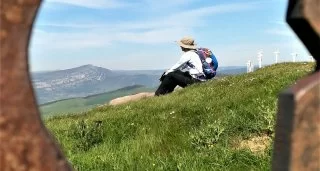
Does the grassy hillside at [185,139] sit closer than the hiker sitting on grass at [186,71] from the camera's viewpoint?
Yes

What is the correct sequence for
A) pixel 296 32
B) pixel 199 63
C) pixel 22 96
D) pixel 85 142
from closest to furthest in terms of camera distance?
pixel 22 96
pixel 296 32
pixel 85 142
pixel 199 63

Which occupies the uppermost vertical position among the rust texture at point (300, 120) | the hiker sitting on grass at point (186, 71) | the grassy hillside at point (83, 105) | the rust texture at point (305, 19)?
the rust texture at point (305, 19)

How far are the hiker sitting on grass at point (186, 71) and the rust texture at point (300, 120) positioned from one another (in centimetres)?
1824

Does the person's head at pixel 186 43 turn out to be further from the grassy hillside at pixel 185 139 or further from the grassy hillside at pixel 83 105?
the grassy hillside at pixel 185 139

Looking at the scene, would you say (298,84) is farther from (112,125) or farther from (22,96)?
(112,125)

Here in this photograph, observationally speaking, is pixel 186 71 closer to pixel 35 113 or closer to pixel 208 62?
pixel 208 62

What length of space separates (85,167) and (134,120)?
12.0 feet

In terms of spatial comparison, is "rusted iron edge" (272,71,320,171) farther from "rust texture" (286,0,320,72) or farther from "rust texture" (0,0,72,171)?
"rust texture" (0,0,72,171)

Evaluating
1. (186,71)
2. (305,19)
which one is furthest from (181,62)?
(305,19)

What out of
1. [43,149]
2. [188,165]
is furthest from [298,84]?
[188,165]

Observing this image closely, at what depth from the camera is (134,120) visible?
35.7 ft

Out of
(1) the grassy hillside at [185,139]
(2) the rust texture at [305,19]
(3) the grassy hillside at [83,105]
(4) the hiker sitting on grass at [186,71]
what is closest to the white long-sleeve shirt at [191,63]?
(4) the hiker sitting on grass at [186,71]

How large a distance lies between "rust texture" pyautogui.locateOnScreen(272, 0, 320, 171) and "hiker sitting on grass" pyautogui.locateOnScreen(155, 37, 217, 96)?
18.2 meters

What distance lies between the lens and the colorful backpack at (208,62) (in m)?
21.0
